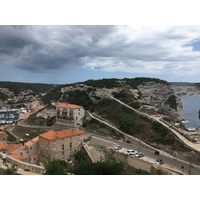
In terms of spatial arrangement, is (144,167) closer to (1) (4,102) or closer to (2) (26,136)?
(2) (26,136)

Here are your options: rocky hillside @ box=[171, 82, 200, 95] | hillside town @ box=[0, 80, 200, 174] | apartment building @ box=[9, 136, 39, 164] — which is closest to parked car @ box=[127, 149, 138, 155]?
hillside town @ box=[0, 80, 200, 174]

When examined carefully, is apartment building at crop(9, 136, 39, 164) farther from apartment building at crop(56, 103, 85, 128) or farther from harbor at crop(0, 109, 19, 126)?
harbor at crop(0, 109, 19, 126)

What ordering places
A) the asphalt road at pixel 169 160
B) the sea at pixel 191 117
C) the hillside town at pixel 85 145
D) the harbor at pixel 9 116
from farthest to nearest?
the harbor at pixel 9 116 < the sea at pixel 191 117 < the hillside town at pixel 85 145 < the asphalt road at pixel 169 160

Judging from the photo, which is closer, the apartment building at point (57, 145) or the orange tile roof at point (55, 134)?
the apartment building at point (57, 145)

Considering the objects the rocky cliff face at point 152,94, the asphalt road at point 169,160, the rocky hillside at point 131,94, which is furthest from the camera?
the rocky cliff face at point 152,94

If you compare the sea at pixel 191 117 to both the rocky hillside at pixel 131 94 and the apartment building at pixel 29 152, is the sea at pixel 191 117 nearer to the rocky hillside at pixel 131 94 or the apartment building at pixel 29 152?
the rocky hillside at pixel 131 94

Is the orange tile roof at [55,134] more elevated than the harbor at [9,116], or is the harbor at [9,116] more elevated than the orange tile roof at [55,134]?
the orange tile roof at [55,134]

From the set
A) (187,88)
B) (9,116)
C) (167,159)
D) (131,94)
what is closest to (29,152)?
(167,159)

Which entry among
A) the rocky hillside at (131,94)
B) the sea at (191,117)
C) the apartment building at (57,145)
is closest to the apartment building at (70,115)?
the rocky hillside at (131,94)
